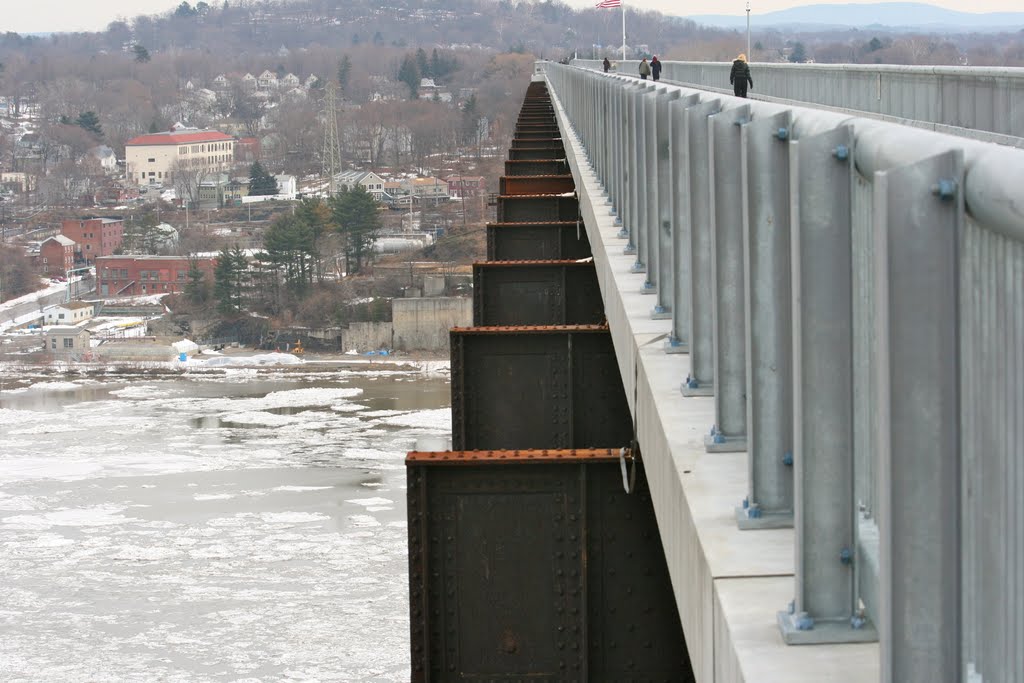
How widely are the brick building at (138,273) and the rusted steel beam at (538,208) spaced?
105522 millimetres

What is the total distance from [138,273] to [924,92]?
11381cm

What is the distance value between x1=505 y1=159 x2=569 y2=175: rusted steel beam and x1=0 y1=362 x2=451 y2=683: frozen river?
38.7 feet

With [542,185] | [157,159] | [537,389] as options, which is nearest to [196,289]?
[157,159]

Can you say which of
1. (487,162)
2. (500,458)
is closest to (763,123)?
(500,458)

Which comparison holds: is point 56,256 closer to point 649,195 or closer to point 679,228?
point 649,195

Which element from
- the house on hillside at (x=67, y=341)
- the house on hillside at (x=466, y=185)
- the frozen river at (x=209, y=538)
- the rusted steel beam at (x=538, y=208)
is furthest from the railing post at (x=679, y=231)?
the house on hillside at (x=466, y=185)

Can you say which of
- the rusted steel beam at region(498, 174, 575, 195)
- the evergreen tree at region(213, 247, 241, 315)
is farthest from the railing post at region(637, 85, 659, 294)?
the evergreen tree at region(213, 247, 241, 315)

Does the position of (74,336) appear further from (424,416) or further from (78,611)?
(78,611)

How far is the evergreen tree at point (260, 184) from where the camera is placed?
168250 millimetres

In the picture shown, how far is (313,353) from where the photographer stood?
99562 millimetres

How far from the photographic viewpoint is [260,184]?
169000 millimetres

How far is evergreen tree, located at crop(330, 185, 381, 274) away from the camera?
383 feet

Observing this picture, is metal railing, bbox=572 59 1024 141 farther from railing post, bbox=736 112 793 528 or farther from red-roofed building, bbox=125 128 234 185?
red-roofed building, bbox=125 128 234 185

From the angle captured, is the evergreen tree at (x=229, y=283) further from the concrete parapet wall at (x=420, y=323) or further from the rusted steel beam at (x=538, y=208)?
the rusted steel beam at (x=538, y=208)
